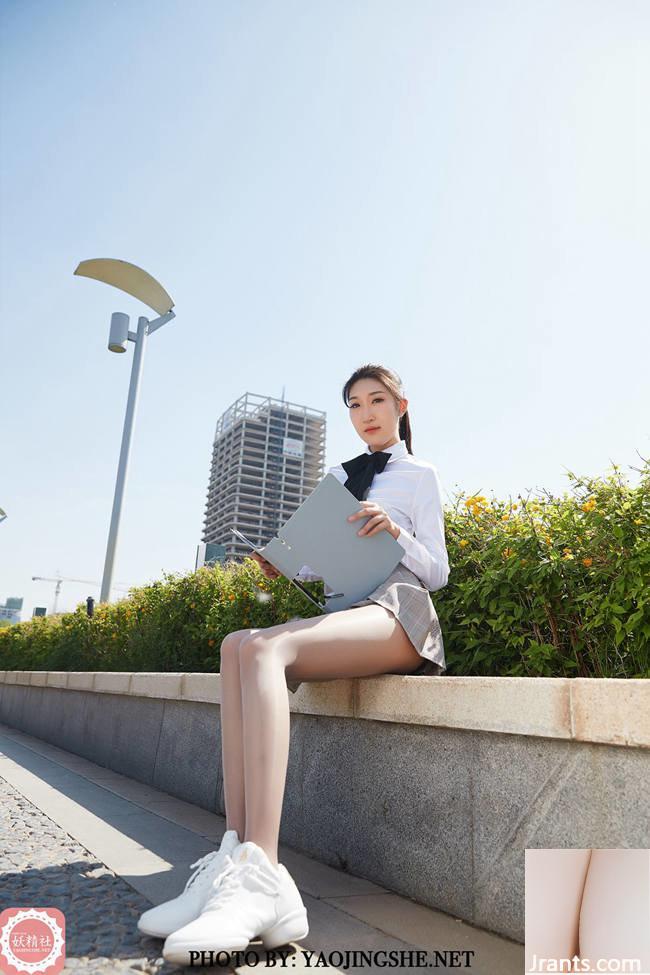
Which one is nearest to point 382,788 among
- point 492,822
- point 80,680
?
point 492,822

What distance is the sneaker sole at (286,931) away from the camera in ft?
5.46

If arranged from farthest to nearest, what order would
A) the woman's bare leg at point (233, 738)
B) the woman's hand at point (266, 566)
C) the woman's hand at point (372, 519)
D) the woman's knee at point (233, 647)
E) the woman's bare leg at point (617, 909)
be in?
1. the woman's hand at point (266, 566)
2. the woman's hand at point (372, 519)
3. the woman's knee at point (233, 647)
4. the woman's bare leg at point (233, 738)
5. the woman's bare leg at point (617, 909)

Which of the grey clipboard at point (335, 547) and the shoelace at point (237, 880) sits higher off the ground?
the grey clipboard at point (335, 547)

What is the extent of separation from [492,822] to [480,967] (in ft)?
1.24

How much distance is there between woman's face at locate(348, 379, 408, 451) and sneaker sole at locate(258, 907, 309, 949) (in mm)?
1799

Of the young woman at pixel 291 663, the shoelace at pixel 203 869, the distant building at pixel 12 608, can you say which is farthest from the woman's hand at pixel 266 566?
the distant building at pixel 12 608

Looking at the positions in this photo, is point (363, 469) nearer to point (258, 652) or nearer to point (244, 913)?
point (258, 652)

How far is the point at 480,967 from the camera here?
1658mm

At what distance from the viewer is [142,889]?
7.09ft

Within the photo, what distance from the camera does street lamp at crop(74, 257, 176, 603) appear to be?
29.1ft

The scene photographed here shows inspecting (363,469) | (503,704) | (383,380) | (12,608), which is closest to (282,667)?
(503,704)

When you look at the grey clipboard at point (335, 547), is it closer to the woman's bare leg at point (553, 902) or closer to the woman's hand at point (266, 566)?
the woman's hand at point (266, 566)

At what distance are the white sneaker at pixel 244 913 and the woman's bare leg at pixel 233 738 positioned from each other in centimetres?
19

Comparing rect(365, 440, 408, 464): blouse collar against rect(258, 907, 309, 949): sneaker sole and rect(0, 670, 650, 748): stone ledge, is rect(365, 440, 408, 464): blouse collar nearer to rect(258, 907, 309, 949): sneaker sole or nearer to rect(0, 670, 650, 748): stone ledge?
rect(0, 670, 650, 748): stone ledge
